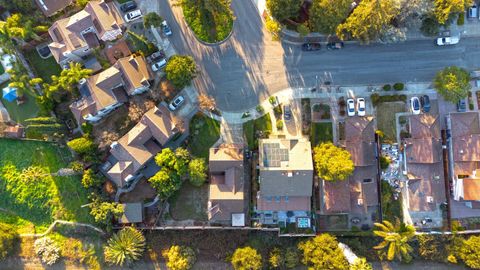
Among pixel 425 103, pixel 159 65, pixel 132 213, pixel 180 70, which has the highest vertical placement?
pixel 159 65

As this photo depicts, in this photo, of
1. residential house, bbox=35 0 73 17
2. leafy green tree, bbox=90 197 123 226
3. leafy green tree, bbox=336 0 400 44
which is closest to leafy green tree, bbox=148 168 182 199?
leafy green tree, bbox=90 197 123 226

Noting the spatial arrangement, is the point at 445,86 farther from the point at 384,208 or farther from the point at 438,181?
the point at 384,208

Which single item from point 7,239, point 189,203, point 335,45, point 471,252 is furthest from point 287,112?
point 7,239

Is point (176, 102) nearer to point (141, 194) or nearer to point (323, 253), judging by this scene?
point (141, 194)

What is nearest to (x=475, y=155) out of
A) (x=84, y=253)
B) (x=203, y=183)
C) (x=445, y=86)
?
(x=445, y=86)

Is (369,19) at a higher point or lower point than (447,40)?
higher

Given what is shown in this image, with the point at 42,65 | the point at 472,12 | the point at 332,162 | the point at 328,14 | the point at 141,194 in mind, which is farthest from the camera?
the point at 42,65
